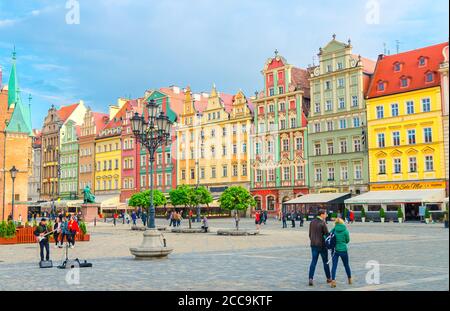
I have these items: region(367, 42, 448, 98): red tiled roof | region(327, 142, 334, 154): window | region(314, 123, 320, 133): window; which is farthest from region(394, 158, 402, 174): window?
region(314, 123, 320, 133): window

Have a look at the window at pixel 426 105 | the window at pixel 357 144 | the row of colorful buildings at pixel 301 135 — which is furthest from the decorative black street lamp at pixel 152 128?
the window at pixel 357 144

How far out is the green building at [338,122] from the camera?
53.4 m

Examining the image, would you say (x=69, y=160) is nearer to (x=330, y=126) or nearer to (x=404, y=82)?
(x=330, y=126)

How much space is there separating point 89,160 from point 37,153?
13.6 m

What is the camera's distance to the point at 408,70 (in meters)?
51.4

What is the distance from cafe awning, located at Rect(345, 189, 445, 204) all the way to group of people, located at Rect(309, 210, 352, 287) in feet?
118

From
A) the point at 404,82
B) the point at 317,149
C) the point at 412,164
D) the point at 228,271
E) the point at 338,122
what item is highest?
the point at 404,82

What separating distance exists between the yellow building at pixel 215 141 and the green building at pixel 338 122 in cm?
939

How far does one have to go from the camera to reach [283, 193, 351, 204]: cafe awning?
171ft

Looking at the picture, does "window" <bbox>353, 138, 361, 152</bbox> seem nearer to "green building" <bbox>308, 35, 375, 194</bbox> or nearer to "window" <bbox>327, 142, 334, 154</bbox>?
"green building" <bbox>308, 35, 375, 194</bbox>

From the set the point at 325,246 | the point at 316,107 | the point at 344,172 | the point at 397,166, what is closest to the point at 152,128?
the point at 325,246

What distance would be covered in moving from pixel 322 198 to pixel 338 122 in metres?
7.96

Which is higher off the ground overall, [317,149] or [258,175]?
[317,149]
